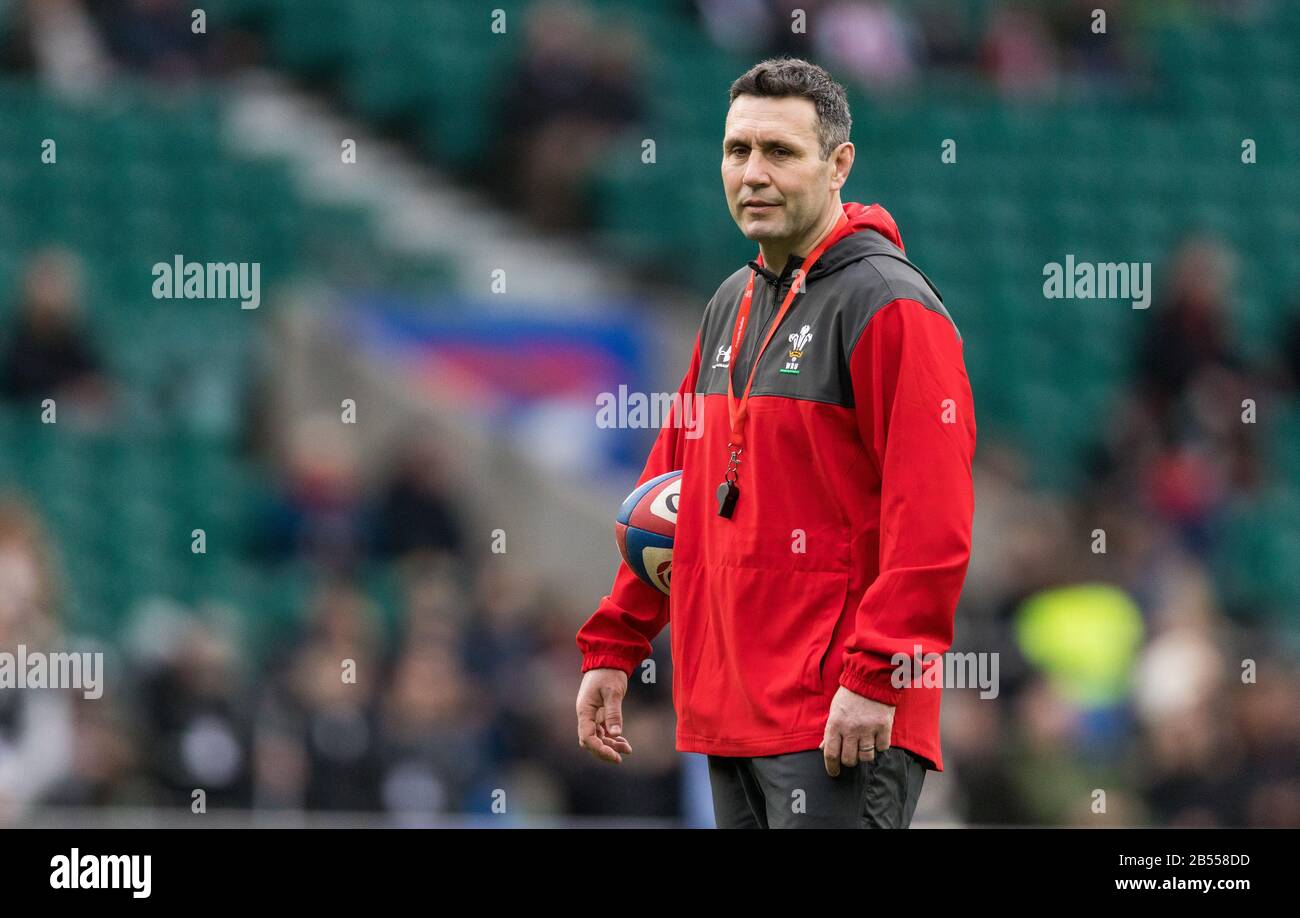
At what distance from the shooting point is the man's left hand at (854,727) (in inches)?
135

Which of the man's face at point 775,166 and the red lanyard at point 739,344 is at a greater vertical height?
the man's face at point 775,166

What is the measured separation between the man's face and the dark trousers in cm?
94

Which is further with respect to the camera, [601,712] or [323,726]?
[323,726]

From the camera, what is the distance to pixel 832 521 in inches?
142

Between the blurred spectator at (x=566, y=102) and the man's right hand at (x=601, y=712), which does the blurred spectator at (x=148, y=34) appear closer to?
the blurred spectator at (x=566, y=102)

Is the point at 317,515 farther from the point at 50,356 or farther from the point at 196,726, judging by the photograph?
the point at 196,726

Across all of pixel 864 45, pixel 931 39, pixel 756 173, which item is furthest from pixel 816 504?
pixel 931 39

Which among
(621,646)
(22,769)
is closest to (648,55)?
(22,769)

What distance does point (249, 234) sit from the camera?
1014 cm

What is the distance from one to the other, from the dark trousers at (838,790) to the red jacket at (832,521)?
0.11 feet

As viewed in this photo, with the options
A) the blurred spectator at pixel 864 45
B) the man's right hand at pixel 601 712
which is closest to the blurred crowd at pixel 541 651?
the blurred spectator at pixel 864 45

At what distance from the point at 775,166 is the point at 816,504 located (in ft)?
2.03

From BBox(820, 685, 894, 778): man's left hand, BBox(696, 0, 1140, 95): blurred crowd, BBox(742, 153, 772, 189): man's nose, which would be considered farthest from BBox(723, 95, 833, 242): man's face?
BBox(696, 0, 1140, 95): blurred crowd
